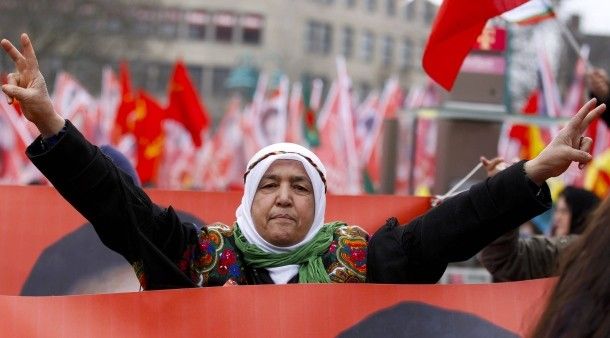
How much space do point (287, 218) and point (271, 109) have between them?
17412 millimetres

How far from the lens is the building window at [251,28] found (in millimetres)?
66312

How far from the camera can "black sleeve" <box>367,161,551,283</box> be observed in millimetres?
3211

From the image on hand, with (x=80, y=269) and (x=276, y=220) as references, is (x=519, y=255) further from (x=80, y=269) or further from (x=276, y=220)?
(x=80, y=269)

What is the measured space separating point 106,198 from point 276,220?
22.9 inches

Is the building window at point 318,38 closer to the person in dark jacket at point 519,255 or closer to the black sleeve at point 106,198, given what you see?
the person in dark jacket at point 519,255

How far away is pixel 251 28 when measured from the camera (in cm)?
6681

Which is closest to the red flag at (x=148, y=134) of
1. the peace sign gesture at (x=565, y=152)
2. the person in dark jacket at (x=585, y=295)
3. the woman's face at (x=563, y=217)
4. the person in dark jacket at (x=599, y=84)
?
the person in dark jacket at (x=599, y=84)

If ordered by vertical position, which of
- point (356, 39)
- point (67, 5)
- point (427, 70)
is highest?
point (427, 70)

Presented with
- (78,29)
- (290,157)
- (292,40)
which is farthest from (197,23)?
(290,157)

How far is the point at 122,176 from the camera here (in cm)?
335

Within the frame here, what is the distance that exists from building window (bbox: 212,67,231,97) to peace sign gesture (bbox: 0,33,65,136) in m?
64.6

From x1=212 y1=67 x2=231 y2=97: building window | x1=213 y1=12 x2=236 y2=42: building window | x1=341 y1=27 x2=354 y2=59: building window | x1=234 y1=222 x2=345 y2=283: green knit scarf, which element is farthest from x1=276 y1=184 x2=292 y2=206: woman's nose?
x1=341 y1=27 x2=354 y2=59: building window

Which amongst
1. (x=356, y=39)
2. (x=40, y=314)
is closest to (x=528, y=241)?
(x=40, y=314)

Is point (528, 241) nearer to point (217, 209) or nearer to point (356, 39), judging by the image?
point (217, 209)
